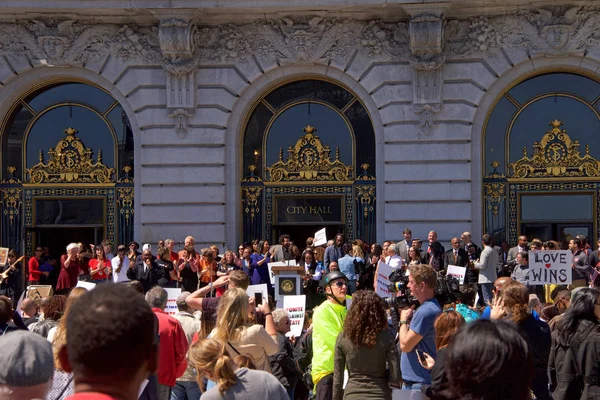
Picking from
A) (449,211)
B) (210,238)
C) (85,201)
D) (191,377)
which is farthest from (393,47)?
(191,377)

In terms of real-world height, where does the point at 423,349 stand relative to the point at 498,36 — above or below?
below

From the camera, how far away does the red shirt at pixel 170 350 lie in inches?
360

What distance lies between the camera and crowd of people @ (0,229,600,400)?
3650 millimetres

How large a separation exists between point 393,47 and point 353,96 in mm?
1815

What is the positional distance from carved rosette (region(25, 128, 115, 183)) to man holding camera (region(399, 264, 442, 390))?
20107mm

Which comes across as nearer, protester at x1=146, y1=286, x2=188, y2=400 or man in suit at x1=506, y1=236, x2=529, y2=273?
protester at x1=146, y1=286, x2=188, y2=400

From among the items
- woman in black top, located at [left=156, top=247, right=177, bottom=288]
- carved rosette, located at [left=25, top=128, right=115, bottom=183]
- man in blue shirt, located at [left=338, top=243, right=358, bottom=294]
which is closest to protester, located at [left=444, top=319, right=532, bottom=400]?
woman in black top, located at [left=156, top=247, right=177, bottom=288]

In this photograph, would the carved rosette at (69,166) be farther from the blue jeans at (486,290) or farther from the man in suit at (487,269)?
the blue jeans at (486,290)

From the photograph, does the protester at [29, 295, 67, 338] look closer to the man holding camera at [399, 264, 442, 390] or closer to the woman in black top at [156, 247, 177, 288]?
the man holding camera at [399, 264, 442, 390]

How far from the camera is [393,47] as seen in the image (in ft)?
86.7

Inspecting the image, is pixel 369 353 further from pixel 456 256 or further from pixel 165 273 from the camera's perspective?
pixel 456 256

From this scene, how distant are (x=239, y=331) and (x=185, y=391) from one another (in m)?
1.86

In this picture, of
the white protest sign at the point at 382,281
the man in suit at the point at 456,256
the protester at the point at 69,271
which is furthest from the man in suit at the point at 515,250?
the protester at the point at 69,271

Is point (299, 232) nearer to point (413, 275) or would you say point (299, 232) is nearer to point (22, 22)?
point (22, 22)
